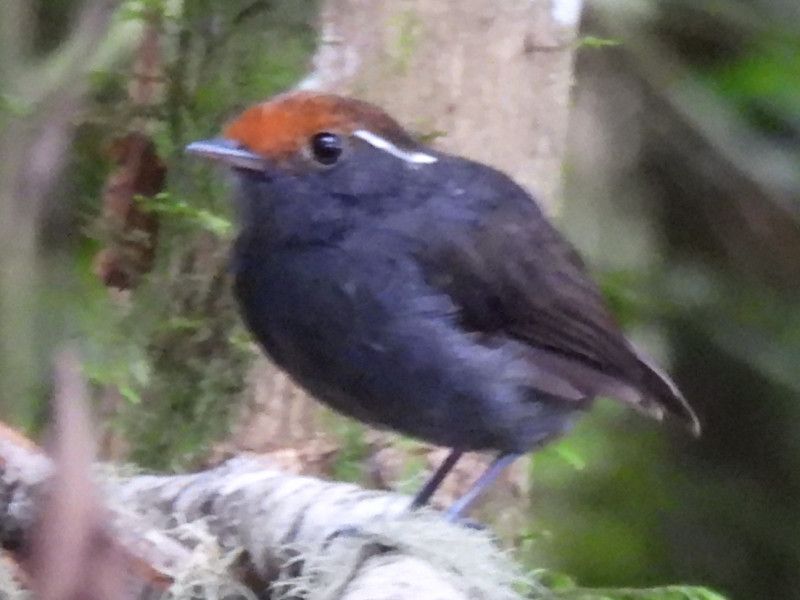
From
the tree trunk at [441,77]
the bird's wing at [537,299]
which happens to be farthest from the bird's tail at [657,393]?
the tree trunk at [441,77]

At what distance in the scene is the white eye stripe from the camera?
2.05 meters

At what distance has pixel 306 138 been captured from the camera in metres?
2.02

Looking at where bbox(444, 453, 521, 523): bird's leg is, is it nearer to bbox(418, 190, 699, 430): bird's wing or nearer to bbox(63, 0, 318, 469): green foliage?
bbox(418, 190, 699, 430): bird's wing

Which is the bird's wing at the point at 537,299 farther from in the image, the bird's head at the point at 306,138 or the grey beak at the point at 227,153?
the grey beak at the point at 227,153

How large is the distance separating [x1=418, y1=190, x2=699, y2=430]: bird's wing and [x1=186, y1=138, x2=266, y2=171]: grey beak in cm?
30

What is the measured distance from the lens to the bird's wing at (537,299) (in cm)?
210

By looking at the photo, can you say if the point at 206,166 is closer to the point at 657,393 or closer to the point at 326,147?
the point at 326,147

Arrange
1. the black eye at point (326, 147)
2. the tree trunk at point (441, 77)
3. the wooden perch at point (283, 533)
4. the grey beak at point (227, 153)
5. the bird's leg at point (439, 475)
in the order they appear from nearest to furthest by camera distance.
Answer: the wooden perch at point (283, 533), the grey beak at point (227, 153), the black eye at point (326, 147), the bird's leg at point (439, 475), the tree trunk at point (441, 77)

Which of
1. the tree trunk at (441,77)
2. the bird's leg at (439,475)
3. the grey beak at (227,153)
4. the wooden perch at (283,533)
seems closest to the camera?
the wooden perch at (283,533)

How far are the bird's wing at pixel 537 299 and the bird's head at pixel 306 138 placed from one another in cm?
17

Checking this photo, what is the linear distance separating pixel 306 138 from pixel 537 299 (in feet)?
1.59

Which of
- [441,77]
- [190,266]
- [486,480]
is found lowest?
[486,480]

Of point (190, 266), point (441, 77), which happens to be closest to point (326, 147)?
point (441, 77)

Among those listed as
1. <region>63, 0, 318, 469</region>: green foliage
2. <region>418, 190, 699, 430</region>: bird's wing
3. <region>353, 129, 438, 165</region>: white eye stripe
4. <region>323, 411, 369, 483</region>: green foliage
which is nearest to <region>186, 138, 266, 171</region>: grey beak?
<region>353, 129, 438, 165</region>: white eye stripe
